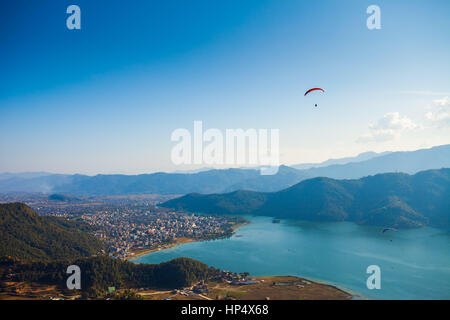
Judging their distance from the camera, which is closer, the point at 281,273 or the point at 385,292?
the point at 385,292

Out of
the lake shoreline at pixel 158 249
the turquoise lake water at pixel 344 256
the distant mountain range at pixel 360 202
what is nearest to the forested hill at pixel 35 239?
the lake shoreline at pixel 158 249

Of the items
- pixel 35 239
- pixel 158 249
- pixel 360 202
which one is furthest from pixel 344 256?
pixel 35 239

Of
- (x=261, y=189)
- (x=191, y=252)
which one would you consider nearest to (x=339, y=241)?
(x=191, y=252)

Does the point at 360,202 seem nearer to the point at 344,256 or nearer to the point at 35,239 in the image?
the point at 344,256

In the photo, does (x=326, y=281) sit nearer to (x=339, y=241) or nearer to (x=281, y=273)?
(x=281, y=273)

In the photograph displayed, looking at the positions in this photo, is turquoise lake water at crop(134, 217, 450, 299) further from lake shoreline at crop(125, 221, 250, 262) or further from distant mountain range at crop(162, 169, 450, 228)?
distant mountain range at crop(162, 169, 450, 228)

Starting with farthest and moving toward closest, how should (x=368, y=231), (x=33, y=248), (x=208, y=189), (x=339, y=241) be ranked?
(x=208, y=189) < (x=368, y=231) < (x=339, y=241) < (x=33, y=248)
